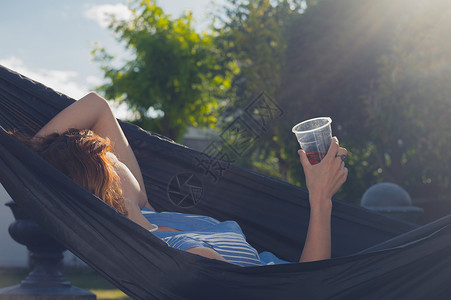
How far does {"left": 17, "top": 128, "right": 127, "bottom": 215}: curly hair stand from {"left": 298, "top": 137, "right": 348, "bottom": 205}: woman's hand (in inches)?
28.9

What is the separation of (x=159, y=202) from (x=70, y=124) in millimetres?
653

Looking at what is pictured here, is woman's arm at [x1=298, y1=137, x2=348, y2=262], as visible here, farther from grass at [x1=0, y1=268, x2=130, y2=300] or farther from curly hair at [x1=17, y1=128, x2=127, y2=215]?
grass at [x1=0, y1=268, x2=130, y2=300]

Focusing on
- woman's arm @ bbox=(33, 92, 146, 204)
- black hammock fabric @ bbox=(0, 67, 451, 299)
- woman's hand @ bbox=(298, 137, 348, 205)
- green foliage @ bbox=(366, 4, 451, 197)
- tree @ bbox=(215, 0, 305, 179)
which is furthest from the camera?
tree @ bbox=(215, 0, 305, 179)

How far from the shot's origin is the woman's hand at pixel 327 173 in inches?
61.2

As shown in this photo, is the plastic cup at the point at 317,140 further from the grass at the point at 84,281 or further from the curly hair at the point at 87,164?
the grass at the point at 84,281

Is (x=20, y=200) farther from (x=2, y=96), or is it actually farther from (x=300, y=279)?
(x=300, y=279)

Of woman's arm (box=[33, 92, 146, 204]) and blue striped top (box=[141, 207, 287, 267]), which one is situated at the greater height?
woman's arm (box=[33, 92, 146, 204])

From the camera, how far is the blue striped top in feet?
5.59

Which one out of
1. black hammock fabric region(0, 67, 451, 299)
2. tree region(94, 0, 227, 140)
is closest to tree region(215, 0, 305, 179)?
tree region(94, 0, 227, 140)

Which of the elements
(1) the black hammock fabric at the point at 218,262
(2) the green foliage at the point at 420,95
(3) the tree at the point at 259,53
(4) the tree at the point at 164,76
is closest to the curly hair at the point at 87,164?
(1) the black hammock fabric at the point at 218,262

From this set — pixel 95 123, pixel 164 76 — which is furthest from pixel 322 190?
pixel 164 76

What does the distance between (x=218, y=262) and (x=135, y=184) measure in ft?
2.23

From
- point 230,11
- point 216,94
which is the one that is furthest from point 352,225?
point 216,94

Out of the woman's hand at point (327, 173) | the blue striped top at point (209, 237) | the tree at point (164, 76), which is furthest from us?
the tree at point (164, 76)
